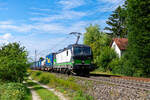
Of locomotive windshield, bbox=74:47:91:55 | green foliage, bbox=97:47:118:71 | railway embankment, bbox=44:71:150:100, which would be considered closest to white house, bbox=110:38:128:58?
green foliage, bbox=97:47:118:71

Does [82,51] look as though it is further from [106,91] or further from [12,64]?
[106,91]

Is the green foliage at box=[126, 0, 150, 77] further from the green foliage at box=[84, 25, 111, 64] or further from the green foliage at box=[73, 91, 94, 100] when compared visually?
the green foliage at box=[84, 25, 111, 64]

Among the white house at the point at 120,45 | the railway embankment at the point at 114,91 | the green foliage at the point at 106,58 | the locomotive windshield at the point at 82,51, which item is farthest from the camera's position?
the white house at the point at 120,45

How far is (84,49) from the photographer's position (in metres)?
21.8

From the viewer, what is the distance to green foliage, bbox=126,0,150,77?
21.9m

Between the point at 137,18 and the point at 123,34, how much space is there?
37850mm

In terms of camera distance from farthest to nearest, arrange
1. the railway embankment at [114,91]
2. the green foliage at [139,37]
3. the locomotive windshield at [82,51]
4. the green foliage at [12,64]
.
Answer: the green foliage at [139,37]
the locomotive windshield at [82,51]
the green foliage at [12,64]
the railway embankment at [114,91]

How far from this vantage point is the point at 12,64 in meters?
17.5

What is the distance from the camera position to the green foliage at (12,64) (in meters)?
17.4

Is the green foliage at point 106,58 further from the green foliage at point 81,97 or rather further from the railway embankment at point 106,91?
the green foliage at point 81,97

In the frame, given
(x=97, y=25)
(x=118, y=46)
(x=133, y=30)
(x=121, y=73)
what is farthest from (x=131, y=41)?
(x=97, y=25)

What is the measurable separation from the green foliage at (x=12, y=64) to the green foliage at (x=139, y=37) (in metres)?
12.6

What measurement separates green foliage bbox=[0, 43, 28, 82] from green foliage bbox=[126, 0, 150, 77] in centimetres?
1262

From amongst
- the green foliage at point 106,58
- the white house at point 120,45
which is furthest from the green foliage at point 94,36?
the green foliage at point 106,58
